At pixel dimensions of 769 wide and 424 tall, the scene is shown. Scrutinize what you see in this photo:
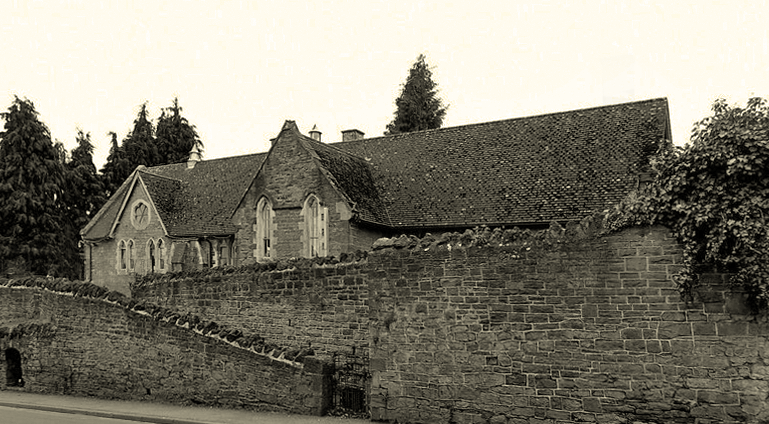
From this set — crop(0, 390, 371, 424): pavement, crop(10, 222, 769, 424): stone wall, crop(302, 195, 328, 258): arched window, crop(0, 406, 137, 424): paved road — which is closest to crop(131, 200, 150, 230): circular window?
crop(302, 195, 328, 258): arched window

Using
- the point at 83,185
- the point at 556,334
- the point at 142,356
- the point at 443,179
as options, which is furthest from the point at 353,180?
the point at 83,185

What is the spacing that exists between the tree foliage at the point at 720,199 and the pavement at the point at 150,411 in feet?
22.2

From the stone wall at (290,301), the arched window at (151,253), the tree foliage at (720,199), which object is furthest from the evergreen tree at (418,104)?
the tree foliage at (720,199)

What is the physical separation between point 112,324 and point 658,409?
43.0 ft

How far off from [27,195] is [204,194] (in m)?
16.7

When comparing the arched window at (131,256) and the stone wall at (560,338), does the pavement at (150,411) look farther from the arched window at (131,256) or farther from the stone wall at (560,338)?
the arched window at (131,256)

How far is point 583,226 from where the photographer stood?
1104 cm

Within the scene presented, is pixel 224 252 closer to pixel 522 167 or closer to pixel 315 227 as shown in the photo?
pixel 315 227

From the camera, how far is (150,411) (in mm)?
14320

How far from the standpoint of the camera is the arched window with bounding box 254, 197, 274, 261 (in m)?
24.0

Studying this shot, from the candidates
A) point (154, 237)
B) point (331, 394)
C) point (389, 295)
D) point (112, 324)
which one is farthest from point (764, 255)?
point (154, 237)

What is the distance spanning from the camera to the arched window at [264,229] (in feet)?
78.8

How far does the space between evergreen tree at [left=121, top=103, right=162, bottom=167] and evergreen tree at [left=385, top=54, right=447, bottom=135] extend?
76.4ft

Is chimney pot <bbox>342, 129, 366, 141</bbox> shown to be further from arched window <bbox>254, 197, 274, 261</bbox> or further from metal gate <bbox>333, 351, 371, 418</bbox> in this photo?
metal gate <bbox>333, 351, 371, 418</bbox>
